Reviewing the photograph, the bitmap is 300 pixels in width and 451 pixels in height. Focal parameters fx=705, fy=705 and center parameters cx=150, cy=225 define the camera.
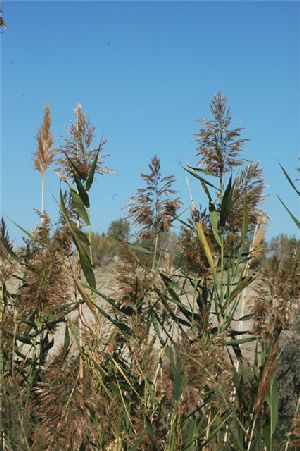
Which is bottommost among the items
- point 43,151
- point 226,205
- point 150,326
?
point 150,326

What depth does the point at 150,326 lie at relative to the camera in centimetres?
292

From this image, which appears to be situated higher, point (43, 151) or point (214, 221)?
point (43, 151)

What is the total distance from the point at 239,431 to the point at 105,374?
557 millimetres

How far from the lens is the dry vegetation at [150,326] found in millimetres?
2305

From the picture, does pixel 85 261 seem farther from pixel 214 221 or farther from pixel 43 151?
pixel 43 151

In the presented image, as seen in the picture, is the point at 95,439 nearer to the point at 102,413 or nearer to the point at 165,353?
the point at 102,413

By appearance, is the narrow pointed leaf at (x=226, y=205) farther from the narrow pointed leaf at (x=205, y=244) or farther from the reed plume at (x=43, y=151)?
the reed plume at (x=43, y=151)

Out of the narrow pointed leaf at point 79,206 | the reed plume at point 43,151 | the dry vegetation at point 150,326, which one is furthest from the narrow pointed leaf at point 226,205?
the reed plume at point 43,151

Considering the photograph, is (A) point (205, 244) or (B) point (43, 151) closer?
(A) point (205, 244)

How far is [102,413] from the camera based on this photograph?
7.80ft

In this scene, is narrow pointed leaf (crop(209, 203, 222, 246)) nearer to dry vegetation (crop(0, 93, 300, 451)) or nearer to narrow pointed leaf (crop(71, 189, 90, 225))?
dry vegetation (crop(0, 93, 300, 451))

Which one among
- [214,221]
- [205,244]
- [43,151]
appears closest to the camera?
[205,244]

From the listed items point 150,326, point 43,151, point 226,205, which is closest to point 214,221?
point 226,205

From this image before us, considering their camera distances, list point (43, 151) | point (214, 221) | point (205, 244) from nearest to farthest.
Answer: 1. point (205, 244)
2. point (214, 221)
3. point (43, 151)
